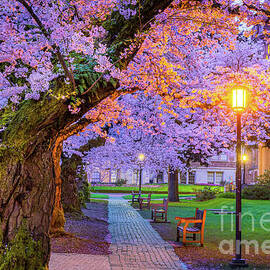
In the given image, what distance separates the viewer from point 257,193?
3045 cm

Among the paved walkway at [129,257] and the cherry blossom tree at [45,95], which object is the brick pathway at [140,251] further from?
the cherry blossom tree at [45,95]

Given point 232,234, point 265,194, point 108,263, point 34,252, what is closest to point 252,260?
point 108,263

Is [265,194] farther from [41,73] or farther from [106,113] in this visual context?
[41,73]

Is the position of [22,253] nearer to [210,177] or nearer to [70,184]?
[70,184]

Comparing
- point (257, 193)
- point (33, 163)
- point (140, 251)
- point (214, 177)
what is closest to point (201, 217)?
point (140, 251)

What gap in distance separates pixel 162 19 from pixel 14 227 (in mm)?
4325

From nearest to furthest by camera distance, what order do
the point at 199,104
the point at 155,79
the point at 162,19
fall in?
the point at 162,19 < the point at 155,79 < the point at 199,104

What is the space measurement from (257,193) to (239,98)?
22.5 meters

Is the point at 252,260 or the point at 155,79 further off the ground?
the point at 155,79

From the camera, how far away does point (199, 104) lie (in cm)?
1227

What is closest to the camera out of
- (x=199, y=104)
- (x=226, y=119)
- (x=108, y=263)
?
(x=108, y=263)

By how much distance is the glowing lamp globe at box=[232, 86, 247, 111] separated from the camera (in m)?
9.73

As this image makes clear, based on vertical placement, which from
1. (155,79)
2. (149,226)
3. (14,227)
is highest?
(155,79)

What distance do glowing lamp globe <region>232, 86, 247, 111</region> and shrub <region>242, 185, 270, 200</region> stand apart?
22238 millimetres
